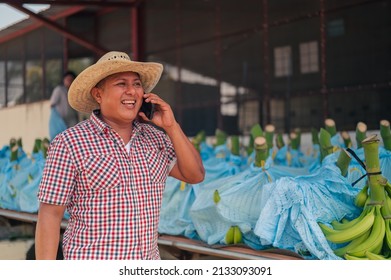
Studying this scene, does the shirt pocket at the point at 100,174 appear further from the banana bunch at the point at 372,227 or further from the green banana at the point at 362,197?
the green banana at the point at 362,197

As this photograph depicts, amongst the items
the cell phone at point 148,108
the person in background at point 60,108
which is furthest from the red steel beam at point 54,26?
the cell phone at point 148,108

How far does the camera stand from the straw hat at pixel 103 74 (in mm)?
2037

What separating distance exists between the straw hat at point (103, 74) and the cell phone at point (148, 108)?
0.35 ft

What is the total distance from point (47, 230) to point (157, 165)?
0.40 metres

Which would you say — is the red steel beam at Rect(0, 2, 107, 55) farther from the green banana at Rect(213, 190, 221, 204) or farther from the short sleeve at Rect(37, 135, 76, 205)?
the short sleeve at Rect(37, 135, 76, 205)

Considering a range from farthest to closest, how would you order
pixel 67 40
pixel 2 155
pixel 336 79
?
1. pixel 67 40
2. pixel 336 79
3. pixel 2 155

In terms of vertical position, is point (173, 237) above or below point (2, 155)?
below

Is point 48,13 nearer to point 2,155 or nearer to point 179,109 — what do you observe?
point 179,109

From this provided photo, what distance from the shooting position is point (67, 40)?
25.5 ft

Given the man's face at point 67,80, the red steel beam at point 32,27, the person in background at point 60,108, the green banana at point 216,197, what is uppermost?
the red steel beam at point 32,27

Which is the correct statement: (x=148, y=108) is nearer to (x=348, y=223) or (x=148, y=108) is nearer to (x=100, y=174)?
(x=100, y=174)

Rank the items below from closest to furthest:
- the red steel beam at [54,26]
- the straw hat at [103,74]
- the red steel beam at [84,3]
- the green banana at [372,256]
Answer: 1. the straw hat at [103,74]
2. the green banana at [372,256]
3. the red steel beam at [84,3]
4. the red steel beam at [54,26]

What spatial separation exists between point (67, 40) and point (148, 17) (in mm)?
1182
